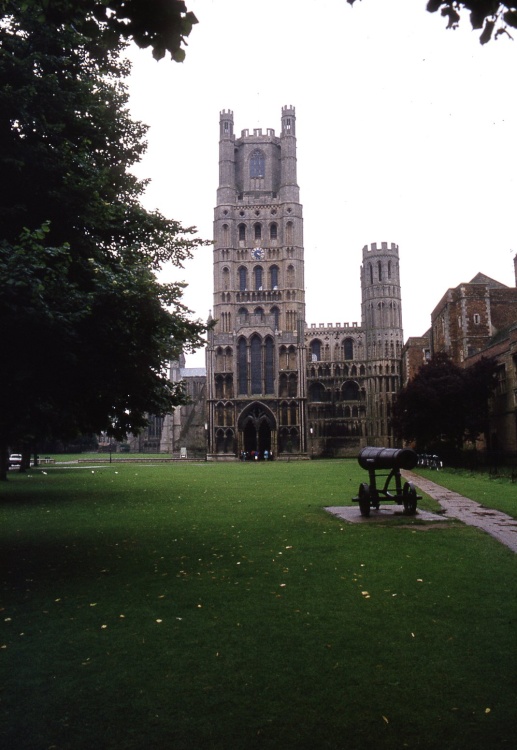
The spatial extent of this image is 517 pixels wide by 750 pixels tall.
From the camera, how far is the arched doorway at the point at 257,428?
3034 inches

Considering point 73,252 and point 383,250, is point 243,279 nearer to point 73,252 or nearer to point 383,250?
point 383,250

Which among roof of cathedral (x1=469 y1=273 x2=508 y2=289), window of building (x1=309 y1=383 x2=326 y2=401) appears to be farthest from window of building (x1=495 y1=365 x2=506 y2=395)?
window of building (x1=309 y1=383 x2=326 y2=401)

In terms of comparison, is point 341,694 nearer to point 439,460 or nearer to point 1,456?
point 1,456

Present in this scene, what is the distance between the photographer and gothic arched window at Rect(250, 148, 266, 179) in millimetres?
92938

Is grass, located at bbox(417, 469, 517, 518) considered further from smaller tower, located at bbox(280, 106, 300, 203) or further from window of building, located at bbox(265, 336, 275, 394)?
smaller tower, located at bbox(280, 106, 300, 203)

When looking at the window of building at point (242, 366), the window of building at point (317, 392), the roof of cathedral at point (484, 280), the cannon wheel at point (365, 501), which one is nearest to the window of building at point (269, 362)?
the window of building at point (242, 366)

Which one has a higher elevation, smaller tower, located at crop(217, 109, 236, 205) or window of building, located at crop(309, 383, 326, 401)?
smaller tower, located at crop(217, 109, 236, 205)

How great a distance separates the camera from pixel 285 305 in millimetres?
86375

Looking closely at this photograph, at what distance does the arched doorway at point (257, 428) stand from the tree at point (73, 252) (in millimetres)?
60166

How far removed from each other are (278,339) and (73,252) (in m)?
66.2

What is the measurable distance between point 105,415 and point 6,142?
559 cm

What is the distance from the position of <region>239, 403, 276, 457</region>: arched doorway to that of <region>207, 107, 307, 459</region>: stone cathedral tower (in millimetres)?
115

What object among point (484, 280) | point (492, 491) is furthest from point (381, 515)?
point (484, 280)

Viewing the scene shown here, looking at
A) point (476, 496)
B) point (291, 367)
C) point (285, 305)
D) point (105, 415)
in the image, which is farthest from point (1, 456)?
point (285, 305)
